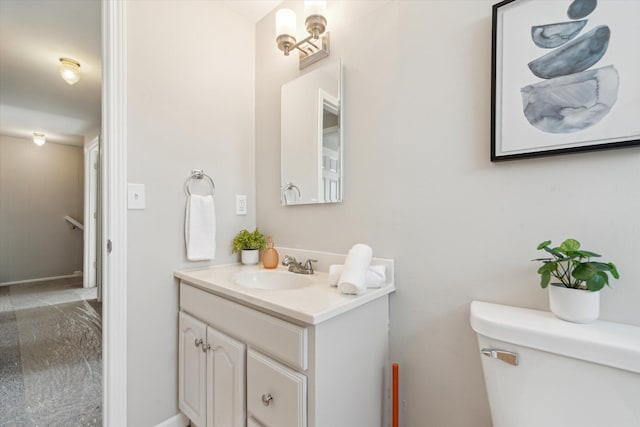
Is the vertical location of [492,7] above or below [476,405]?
above

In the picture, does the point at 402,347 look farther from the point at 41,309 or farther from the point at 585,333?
the point at 41,309

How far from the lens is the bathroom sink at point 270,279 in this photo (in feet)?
4.17

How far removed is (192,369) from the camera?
49.8 inches

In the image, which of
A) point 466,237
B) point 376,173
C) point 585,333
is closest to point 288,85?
point 376,173

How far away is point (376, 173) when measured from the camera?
1.19m

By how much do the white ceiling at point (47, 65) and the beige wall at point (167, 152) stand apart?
749 mm

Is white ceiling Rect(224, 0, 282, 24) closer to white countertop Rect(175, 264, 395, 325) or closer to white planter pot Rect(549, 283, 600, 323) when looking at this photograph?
white countertop Rect(175, 264, 395, 325)

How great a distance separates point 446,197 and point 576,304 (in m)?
0.47

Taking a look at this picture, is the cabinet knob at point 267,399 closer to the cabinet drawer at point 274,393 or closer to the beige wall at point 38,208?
the cabinet drawer at point 274,393

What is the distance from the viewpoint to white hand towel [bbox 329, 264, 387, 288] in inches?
41.0

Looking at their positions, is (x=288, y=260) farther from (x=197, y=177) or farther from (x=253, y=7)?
(x=253, y=7)

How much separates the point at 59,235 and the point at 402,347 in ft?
18.9

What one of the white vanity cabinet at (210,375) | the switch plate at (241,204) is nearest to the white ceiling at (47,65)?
the switch plate at (241,204)

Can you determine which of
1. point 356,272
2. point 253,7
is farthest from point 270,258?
point 253,7
